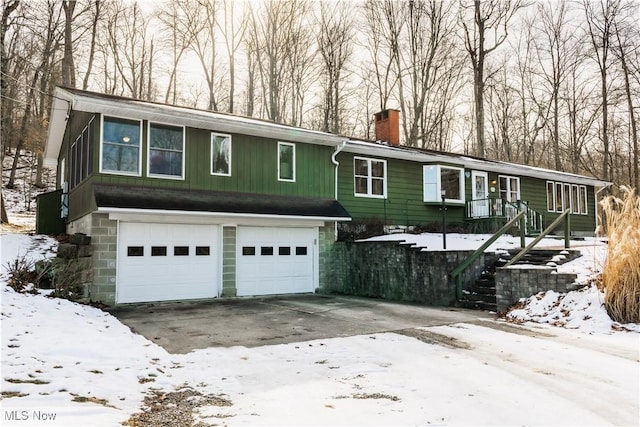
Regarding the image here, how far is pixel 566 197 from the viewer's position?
864 inches

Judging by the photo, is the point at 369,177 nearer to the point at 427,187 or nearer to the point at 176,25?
the point at 427,187

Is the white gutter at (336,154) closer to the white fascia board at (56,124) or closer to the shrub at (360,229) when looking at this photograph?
the shrub at (360,229)

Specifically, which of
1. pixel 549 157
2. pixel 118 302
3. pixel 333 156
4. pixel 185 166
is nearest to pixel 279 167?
pixel 333 156

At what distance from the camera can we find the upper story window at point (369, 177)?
1541 centimetres

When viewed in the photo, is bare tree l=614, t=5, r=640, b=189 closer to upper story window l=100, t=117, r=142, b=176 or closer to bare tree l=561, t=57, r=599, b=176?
bare tree l=561, t=57, r=599, b=176

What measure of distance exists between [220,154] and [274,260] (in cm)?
345

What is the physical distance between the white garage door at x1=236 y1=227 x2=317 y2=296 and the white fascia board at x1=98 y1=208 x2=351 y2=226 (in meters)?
0.28

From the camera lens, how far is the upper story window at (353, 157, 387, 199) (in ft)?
50.5

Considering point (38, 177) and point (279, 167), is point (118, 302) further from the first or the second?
point (38, 177)

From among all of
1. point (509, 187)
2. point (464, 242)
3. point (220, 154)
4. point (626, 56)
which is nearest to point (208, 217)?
point (220, 154)

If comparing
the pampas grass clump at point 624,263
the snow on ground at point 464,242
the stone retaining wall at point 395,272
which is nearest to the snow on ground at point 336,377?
the pampas grass clump at point 624,263

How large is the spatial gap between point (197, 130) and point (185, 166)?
1058 millimetres

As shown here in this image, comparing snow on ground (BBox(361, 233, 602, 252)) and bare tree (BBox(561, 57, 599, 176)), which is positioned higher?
bare tree (BBox(561, 57, 599, 176))

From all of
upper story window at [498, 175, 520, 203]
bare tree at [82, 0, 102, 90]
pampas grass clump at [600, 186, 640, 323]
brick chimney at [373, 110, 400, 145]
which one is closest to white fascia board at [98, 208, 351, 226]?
brick chimney at [373, 110, 400, 145]
